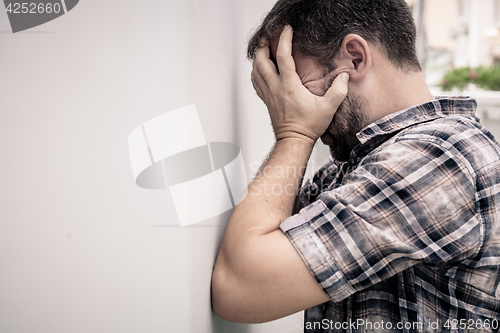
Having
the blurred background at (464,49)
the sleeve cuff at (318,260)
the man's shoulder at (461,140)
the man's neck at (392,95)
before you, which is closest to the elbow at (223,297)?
the sleeve cuff at (318,260)

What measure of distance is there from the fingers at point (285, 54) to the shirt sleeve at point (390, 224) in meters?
0.33

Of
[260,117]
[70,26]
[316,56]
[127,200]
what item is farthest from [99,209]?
[260,117]

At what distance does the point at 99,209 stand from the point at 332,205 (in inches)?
15.8

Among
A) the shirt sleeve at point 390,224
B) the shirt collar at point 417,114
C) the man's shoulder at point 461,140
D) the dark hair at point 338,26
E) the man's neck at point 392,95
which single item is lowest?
the shirt sleeve at point 390,224

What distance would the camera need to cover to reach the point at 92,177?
0.31 m

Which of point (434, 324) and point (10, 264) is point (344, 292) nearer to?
point (434, 324)

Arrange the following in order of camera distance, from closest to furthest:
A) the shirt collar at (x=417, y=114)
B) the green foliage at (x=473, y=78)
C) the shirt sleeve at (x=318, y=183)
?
the shirt collar at (x=417, y=114), the shirt sleeve at (x=318, y=183), the green foliage at (x=473, y=78)

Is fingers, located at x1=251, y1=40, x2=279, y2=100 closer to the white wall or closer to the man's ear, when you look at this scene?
the man's ear

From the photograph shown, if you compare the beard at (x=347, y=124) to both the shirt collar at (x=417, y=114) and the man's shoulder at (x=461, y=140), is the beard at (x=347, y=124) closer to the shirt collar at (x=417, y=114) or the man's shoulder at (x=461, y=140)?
the shirt collar at (x=417, y=114)

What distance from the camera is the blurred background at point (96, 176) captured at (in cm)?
25

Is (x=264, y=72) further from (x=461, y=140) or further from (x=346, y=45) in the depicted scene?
(x=461, y=140)

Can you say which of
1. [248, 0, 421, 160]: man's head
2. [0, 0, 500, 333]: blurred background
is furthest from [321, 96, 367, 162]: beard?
[0, 0, 500, 333]: blurred background

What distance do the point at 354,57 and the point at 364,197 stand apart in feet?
1.26

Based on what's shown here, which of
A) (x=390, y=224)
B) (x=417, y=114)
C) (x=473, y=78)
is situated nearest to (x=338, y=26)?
(x=417, y=114)
